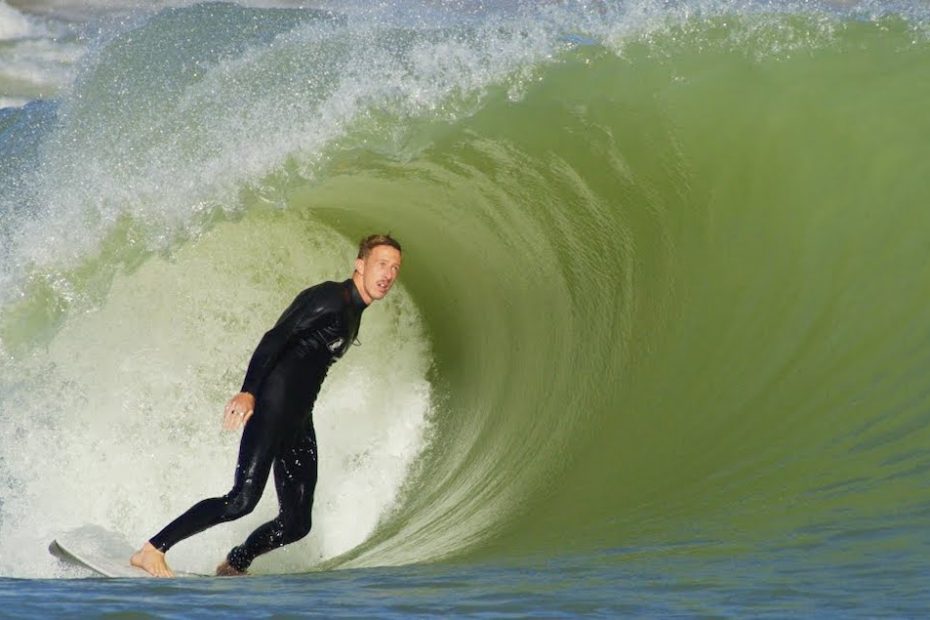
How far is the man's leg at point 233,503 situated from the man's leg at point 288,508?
0.80 feet

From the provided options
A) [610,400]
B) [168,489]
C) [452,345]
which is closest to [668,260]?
[610,400]

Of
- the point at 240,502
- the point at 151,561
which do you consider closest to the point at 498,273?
the point at 240,502

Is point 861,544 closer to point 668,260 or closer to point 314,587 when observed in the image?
point 314,587

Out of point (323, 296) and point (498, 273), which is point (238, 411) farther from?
point (498, 273)

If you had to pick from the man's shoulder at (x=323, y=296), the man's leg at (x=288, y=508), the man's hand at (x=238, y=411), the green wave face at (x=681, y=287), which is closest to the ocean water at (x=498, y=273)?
the green wave face at (x=681, y=287)

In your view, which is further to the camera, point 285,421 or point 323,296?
point 323,296

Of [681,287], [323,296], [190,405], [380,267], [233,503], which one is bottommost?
[233,503]

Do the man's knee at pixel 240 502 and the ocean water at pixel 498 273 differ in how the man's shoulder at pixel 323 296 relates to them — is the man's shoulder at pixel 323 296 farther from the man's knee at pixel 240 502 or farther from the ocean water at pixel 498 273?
the ocean water at pixel 498 273

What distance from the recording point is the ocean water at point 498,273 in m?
5.27

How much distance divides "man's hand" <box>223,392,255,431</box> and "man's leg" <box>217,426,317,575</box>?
1.58 ft

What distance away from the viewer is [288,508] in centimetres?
530

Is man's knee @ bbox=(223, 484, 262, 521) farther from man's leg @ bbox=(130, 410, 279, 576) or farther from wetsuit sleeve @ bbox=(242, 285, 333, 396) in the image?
wetsuit sleeve @ bbox=(242, 285, 333, 396)

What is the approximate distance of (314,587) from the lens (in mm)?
3814

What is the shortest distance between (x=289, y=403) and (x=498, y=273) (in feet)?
8.50
